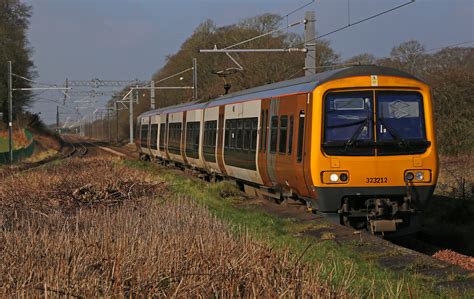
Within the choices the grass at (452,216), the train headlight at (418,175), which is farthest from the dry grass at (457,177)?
the train headlight at (418,175)

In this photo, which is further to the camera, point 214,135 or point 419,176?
point 214,135

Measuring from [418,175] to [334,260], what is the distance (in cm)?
375

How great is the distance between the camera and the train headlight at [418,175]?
12000 millimetres

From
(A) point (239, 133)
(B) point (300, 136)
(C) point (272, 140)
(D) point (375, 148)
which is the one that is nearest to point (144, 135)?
(A) point (239, 133)

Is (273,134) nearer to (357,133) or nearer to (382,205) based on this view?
(357,133)

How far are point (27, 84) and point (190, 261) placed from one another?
6222 cm

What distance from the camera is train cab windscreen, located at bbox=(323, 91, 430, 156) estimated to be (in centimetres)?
1198

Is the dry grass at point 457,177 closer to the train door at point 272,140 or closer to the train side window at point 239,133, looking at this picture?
the train door at point 272,140

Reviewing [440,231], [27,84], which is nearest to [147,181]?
[440,231]

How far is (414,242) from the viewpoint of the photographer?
42.5 feet

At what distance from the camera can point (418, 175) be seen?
12016 millimetres

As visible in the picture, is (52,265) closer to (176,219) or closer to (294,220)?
(176,219)

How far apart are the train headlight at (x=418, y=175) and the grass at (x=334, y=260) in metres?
1.92

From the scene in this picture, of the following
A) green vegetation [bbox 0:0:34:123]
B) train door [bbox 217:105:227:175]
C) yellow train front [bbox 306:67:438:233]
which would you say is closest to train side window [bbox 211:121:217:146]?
train door [bbox 217:105:227:175]
